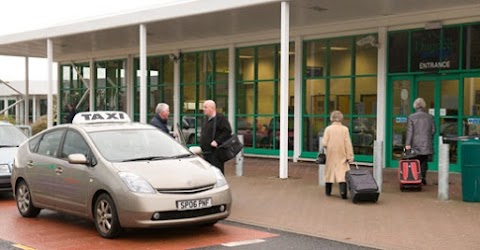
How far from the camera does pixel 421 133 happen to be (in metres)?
12.0

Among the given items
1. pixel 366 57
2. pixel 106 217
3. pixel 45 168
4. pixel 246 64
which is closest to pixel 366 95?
pixel 366 57

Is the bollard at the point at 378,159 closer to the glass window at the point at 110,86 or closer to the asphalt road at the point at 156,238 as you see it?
the asphalt road at the point at 156,238

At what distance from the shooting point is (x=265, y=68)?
739 inches

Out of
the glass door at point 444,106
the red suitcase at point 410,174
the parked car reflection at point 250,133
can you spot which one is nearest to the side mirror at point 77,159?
the red suitcase at point 410,174

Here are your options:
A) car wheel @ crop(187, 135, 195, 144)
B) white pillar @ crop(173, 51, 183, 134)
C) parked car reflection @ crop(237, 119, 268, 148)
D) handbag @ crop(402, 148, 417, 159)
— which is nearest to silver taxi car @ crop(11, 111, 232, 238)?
handbag @ crop(402, 148, 417, 159)

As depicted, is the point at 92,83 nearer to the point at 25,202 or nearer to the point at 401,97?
the point at 401,97

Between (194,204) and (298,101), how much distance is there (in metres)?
10.5

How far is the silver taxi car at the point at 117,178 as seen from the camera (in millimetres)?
7320

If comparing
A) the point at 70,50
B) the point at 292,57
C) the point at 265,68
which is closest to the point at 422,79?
the point at 292,57

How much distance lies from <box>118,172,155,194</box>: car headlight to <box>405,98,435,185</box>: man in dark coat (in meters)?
6.46

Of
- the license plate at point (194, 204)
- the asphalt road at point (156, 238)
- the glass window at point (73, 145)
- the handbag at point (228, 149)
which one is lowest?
the asphalt road at point (156, 238)

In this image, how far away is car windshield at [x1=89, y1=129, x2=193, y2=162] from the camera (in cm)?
811

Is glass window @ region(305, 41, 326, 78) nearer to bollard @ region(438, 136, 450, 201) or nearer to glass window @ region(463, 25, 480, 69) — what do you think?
glass window @ region(463, 25, 480, 69)

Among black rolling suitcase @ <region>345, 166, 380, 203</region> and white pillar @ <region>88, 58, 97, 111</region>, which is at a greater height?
white pillar @ <region>88, 58, 97, 111</region>
